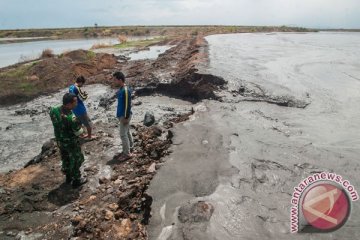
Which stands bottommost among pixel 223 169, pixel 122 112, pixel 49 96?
pixel 49 96

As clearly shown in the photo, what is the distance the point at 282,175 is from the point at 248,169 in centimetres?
58

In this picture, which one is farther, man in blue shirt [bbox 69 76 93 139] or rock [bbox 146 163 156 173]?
man in blue shirt [bbox 69 76 93 139]

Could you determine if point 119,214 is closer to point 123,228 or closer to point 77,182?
point 123,228

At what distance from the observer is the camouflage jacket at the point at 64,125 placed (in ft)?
20.1

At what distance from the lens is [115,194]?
20.1 ft

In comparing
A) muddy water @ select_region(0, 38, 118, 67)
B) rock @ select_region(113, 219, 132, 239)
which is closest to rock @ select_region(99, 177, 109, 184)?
rock @ select_region(113, 219, 132, 239)

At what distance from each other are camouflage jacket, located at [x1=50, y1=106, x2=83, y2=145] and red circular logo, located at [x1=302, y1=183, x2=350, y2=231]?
3927 mm

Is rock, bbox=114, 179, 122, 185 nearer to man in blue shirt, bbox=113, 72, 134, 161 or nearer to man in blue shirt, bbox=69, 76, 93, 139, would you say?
man in blue shirt, bbox=113, 72, 134, 161

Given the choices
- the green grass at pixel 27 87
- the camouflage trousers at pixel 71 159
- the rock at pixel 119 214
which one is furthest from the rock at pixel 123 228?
the green grass at pixel 27 87

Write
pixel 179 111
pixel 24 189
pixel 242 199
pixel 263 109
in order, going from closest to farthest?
pixel 242 199 → pixel 24 189 → pixel 263 109 → pixel 179 111

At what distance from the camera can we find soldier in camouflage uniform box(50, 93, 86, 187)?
606 centimetres

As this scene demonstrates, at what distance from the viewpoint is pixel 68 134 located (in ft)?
20.4

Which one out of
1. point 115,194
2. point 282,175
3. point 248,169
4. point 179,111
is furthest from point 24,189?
point 179,111

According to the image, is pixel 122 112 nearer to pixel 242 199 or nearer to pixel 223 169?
pixel 223 169
